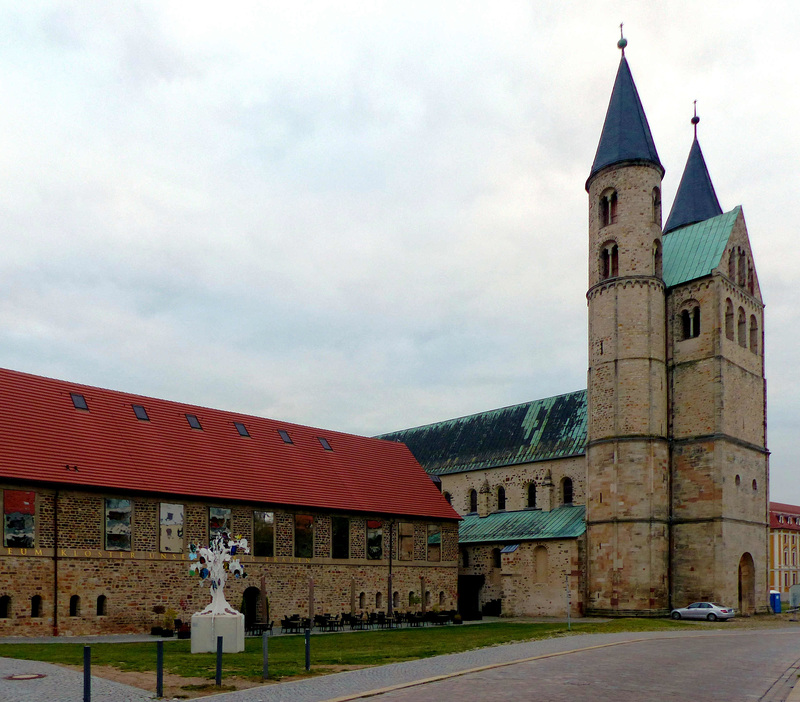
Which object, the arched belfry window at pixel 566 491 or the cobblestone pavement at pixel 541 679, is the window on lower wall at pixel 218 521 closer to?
the cobblestone pavement at pixel 541 679

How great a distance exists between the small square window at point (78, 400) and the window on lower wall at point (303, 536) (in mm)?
10747

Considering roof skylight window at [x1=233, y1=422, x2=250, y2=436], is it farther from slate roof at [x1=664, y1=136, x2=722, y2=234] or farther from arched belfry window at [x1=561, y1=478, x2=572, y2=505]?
slate roof at [x1=664, y1=136, x2=722, y2=234]

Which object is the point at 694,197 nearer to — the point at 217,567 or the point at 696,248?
A: the point at 696,248

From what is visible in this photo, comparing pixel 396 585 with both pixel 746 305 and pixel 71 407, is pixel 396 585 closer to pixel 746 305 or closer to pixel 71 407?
pixel 71 407

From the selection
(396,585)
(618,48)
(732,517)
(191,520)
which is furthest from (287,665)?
(618,48)

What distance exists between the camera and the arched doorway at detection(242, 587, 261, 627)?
37406mm

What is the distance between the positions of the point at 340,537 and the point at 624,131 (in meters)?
27.1

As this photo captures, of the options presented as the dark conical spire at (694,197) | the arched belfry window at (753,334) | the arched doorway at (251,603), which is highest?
the dark conical spire at (694,197)

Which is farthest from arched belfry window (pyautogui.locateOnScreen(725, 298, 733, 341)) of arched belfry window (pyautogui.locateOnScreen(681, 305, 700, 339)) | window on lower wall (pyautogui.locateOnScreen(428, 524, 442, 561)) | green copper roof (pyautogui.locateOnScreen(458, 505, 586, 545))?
window on lower wall (pyautogui.locateOnScreen(428, 524, 442, 561))

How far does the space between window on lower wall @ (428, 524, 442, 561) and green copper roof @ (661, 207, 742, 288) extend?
60.9 ft

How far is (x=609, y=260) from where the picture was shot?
47312mm

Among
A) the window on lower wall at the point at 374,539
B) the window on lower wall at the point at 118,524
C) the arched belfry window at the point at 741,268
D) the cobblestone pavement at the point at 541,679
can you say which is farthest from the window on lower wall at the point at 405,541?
the arched belfry window at the point at 741,268

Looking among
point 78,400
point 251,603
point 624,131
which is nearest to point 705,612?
point 251,603

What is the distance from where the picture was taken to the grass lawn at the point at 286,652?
1902 cm
